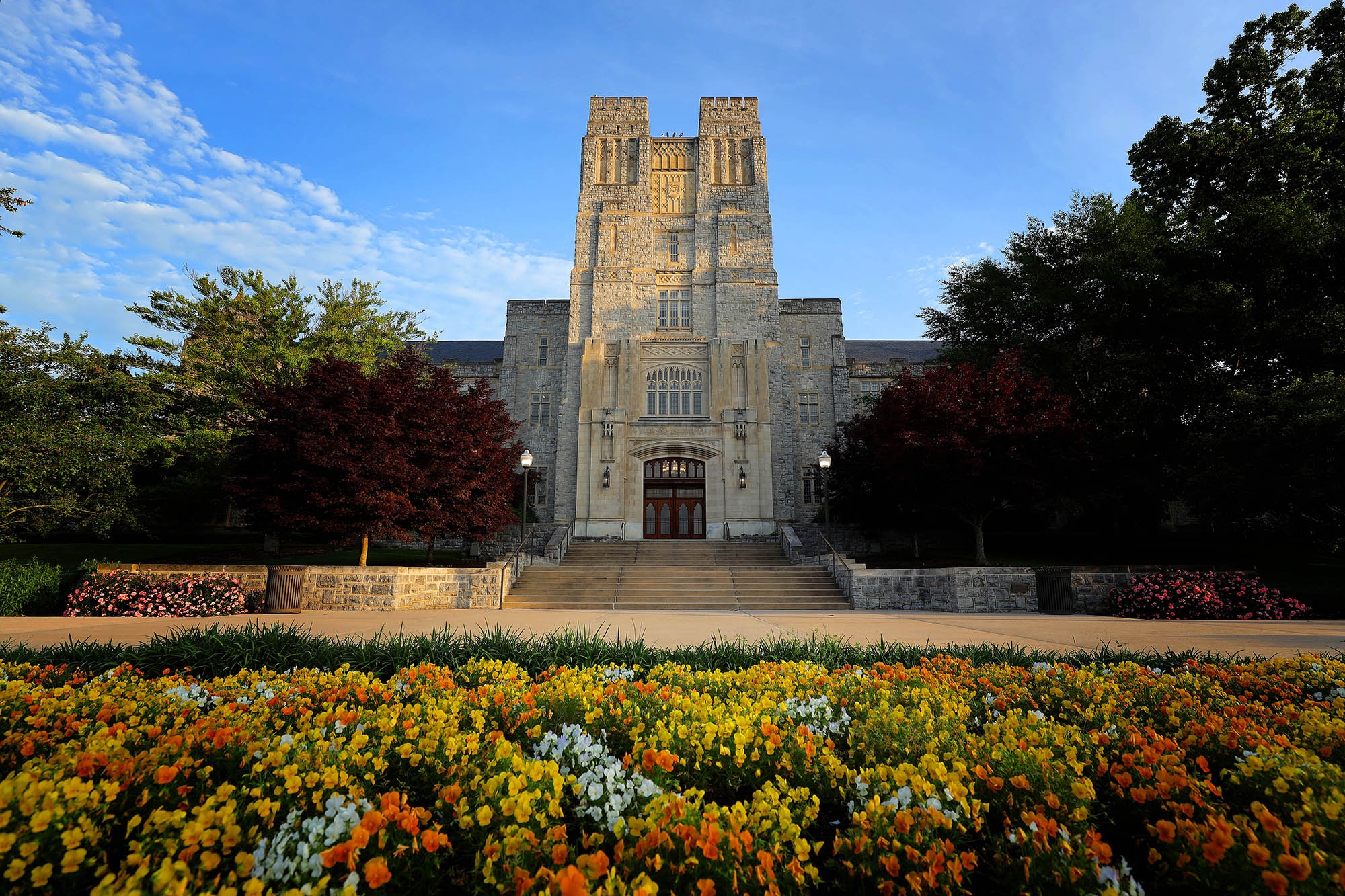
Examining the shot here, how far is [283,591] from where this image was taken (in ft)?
45.4

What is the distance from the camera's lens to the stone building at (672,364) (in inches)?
1217

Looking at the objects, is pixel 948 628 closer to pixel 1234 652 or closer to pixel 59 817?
pixel 1234 652

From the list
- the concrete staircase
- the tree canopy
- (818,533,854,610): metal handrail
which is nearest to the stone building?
the concrete staircase

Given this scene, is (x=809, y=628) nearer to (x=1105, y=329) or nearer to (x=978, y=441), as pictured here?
(x=978, y=441)

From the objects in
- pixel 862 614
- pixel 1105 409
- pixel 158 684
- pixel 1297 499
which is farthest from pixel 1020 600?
pixel 158 684

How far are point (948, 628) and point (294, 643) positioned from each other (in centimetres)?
996

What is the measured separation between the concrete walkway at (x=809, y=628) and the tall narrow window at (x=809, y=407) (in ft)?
77.5

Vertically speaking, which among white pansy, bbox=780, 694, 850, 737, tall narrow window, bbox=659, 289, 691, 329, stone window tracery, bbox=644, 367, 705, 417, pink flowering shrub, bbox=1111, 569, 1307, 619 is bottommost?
white pansy, bbox=780, 694, 850, 737

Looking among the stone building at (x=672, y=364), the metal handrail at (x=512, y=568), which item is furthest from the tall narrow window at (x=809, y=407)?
the metal handrail at (x=512, y=568)

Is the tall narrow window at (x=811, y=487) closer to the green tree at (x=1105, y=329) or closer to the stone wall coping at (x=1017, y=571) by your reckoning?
the green tree at (x=1105, y=329)

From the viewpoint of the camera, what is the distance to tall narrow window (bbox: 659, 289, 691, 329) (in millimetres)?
33469

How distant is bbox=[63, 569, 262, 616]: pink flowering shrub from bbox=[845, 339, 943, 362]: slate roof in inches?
1707

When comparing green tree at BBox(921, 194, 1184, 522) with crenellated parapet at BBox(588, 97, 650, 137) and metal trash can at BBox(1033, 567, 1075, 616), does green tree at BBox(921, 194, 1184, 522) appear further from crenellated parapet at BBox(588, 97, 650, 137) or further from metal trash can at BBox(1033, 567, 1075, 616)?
crenellated parapet at BBox(588, 97, 650, 137)

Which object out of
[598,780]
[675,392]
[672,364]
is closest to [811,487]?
[675,392]
